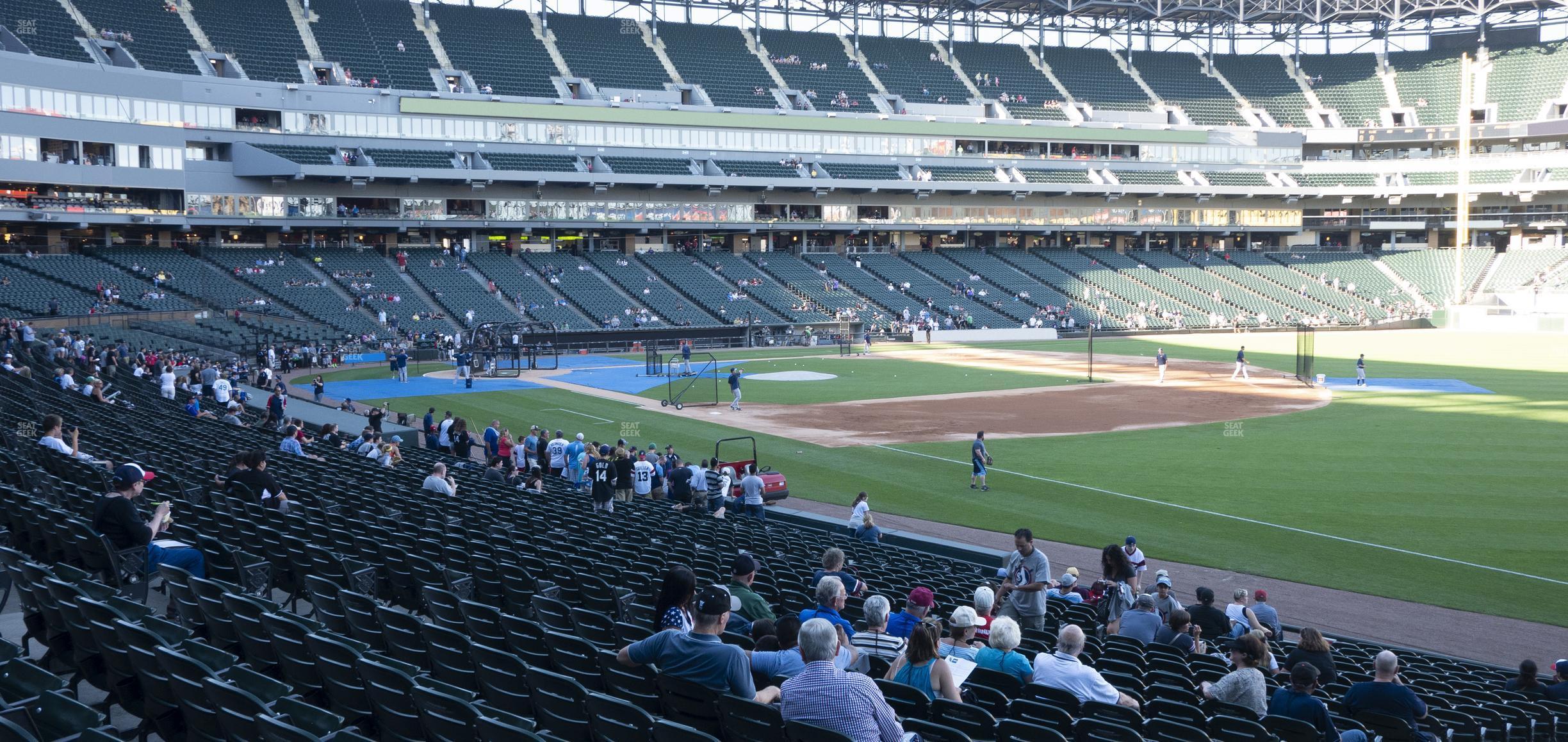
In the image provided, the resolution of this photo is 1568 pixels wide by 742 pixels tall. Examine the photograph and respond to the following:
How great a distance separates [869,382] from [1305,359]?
19317 mm

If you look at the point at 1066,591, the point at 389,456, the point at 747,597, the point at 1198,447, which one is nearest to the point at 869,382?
the point at 1198,447

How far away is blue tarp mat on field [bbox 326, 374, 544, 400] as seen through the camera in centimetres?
4625

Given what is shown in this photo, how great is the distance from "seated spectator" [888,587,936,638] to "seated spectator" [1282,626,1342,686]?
3.59 metres

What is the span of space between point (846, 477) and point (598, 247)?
58.2 metres

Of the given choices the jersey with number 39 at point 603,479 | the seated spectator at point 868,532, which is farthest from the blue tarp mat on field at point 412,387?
the seated spectator at point 868,532

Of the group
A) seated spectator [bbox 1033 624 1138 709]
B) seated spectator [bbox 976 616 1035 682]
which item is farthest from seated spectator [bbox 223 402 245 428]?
seated spectator [bbox 1033 624 1138 709]

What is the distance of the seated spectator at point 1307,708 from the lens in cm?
817

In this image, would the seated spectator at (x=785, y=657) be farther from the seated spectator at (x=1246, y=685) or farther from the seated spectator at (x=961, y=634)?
the seated spectator at (x=1246, y=685)

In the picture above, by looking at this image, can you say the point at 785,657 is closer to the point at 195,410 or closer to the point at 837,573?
the point at 837,573

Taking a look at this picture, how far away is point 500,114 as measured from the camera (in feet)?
257

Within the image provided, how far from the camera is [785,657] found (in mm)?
7723

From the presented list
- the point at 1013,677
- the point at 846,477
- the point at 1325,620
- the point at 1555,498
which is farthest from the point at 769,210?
the point at 1013,677

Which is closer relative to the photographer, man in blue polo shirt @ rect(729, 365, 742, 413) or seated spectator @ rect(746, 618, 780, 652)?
seated spectator @ rect(746, 618, 780, 652)

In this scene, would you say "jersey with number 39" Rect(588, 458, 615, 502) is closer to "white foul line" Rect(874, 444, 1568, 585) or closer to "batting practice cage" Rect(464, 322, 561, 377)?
"white foul line" Rect(874, 444, 1568, 585)
